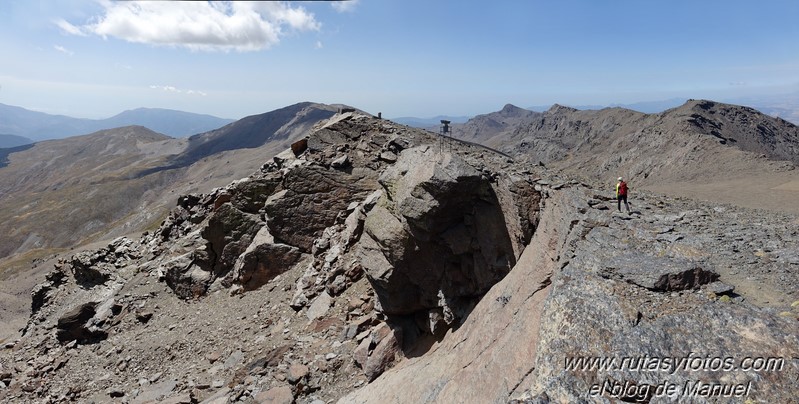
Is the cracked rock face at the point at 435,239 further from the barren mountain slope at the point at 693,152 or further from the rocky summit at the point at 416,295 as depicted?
the barren mountain slope at the point at 693,152

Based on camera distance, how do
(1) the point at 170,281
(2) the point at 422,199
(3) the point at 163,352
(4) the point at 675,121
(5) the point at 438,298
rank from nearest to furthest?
(2) the point at 422,199, (5) the point at 438,298, (3) the point at 163,352, (1) the point at 170,281, (4) the point at 675,121

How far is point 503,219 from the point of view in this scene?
18000mm

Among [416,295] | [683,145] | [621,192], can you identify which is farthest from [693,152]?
[416,295]

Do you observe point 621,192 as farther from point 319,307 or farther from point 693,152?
point 693,152

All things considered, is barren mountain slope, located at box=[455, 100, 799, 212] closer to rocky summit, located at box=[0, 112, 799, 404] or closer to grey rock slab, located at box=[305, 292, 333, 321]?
rocky summit, located at box=[0, 112, 799, 404]

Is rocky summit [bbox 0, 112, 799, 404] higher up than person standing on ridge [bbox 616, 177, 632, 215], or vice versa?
person standing on ridge [bbox 616, 177, 632, 215]

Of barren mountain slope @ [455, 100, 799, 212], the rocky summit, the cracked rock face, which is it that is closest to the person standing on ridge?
the rocky summit

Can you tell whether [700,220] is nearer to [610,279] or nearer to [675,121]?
[610,279]

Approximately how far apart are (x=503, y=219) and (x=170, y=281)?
26049 mm

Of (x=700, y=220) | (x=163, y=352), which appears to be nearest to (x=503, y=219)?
(x=700, y=220)

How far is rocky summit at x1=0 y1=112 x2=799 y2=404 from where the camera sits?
8625 millimetres

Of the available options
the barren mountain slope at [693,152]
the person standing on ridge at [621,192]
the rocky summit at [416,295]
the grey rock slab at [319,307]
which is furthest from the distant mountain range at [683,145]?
the grey rock slab at [319,307]

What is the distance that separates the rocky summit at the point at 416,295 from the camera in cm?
862

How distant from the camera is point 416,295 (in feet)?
65.8
